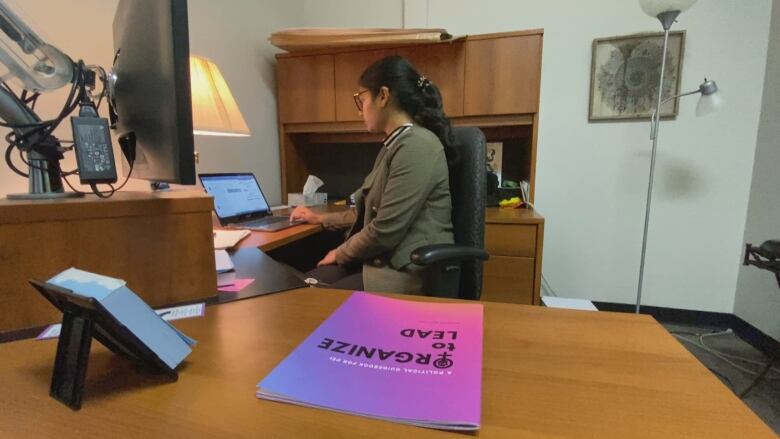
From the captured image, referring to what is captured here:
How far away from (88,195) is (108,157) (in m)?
0.08

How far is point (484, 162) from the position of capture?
1170mm

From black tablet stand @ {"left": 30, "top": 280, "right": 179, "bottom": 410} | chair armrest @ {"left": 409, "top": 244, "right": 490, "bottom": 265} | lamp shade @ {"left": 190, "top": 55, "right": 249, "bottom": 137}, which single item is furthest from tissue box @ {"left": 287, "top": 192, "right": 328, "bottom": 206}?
black tablet stand @ {"left": 30, "top": 280, "right": 179, "bottom": 410}

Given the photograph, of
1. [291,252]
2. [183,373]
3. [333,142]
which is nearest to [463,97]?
[333,142]

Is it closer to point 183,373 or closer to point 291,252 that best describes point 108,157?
point 183,373

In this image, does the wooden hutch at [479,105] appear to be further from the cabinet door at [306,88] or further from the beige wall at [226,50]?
the beige wall at [226,50]

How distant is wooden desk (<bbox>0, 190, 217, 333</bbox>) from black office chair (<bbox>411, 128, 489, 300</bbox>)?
0.58 metres

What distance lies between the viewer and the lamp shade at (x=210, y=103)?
4.42 feet

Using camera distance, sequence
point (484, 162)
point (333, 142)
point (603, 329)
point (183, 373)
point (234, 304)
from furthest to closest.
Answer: point (333, 142)
point (484, 162)
point (234, 304)
point (603, 329)
point (183, 373)

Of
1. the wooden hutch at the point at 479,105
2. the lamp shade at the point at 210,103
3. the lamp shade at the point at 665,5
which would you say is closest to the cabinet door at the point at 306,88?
the wooden hutch at the point at 479,105

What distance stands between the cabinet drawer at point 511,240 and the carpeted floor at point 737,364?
0.88 m

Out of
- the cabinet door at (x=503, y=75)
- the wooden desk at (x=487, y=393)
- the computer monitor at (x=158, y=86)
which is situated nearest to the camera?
the wooden desk at (x=487, y=393)

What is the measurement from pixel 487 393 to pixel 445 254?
2.13 feet

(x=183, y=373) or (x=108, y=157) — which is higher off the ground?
(x=108, y=157)

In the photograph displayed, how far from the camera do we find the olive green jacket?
3.98 feet
